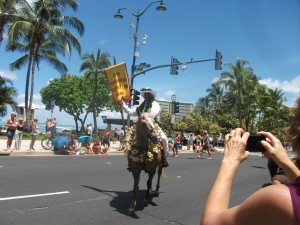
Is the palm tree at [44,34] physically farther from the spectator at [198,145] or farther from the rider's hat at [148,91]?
the rider's hat at [148,91]

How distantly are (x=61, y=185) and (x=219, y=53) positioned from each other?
1695cm

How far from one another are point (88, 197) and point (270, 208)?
23.0ft

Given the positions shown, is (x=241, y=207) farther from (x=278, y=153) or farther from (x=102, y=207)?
(x=102, y=207)

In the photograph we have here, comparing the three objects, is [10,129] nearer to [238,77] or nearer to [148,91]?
[148,91]

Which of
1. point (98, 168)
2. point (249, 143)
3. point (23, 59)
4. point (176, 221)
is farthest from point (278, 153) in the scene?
point (23, 59)

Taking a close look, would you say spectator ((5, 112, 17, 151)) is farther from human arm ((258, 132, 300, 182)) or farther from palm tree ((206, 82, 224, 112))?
palm tree ((206, 82, 224, 112))

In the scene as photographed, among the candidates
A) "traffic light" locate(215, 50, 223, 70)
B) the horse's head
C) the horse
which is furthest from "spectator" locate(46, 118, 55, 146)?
the horse's head

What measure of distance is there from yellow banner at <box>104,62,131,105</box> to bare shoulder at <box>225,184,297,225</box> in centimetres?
754

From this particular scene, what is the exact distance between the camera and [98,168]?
45.4ft

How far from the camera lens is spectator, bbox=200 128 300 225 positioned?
158cm

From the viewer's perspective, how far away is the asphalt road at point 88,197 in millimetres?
6527

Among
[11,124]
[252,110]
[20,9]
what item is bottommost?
[11,124]

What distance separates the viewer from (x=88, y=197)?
27.0 ft

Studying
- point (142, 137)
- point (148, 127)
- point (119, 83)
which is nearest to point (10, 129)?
point (119, 83)
